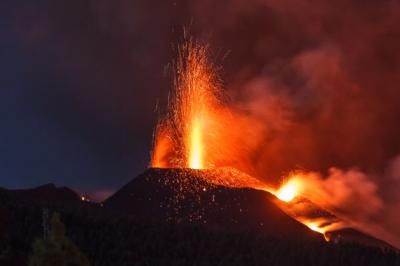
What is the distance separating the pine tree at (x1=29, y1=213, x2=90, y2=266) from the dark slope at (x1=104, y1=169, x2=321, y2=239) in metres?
91.4

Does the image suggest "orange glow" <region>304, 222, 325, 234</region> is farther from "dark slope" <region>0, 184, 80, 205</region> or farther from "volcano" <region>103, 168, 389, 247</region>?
"dark slope" <region>0, 184, 80, 205</region>

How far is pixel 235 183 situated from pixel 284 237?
3628 cm

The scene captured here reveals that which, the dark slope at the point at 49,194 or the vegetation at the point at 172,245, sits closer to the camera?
the vegetation at the point at 172,245

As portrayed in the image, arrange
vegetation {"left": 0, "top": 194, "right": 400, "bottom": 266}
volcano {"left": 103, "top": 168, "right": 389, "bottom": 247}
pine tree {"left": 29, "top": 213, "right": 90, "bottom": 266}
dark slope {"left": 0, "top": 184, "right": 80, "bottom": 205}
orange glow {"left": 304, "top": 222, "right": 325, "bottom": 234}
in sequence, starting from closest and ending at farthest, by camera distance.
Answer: pine tree {"left": 29, "top": 213, "right": 90, "bottom": 266}, vegetation {"left": 0, "top": 194, "right": 400, "bottom": 266}, volcano {"left": 103, "top": 168, "right": 389, "bottom": 247}, orange glow {"left": 304, "top": 222, "right": 325, "bottom": 234}, dark slope {"left": 0, "top": 184, "right": 80, "bottom": 205}

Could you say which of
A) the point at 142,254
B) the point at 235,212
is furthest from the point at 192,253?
the point at 235,212

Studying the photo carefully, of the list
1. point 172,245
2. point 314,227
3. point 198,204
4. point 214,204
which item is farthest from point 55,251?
point 198,204

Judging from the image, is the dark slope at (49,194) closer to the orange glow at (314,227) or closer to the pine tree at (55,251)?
the orange glow at (314,227)

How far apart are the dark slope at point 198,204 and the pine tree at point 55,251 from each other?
91.4m

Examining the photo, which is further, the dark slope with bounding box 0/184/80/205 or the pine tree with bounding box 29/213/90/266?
the dark slope with bounding box 0/184/80/205

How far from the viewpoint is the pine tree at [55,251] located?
48875mm

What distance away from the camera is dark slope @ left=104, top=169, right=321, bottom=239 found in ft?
483

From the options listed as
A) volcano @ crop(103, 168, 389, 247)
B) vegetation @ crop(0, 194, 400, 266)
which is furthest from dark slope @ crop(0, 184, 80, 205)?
vegetation @ crop(0, 194, 400, 266)

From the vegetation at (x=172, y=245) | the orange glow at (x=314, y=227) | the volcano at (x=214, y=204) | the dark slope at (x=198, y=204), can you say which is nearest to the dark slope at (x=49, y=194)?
the volcano at (x=214, y=204)

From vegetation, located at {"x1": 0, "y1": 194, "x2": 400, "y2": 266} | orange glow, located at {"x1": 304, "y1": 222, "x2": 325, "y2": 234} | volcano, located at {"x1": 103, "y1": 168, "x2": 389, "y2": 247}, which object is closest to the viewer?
vegetation, located at {"x1": 0, "y1": 194, "x2": 400, "y2": 266}
